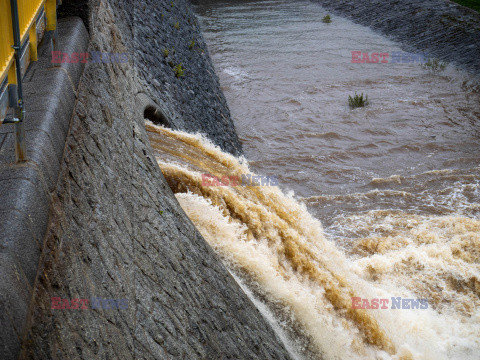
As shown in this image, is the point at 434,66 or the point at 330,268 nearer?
the point at 330,268

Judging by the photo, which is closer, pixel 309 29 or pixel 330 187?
pixel 330 187

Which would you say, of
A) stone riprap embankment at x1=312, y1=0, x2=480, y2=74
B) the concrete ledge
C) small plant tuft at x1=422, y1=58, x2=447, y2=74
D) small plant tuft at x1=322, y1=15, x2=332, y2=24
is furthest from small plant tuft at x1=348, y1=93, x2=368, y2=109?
small plant tuft at x1=322, y1=15, x2=332, y2=24

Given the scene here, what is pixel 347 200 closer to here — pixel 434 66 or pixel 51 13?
pixel 51 13

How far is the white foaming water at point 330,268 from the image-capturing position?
191 inches

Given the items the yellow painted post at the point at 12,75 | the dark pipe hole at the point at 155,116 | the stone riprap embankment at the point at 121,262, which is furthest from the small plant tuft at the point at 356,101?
the yellow painted post at the point at 12,75

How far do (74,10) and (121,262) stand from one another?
293cm

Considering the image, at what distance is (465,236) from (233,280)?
14.1 feet

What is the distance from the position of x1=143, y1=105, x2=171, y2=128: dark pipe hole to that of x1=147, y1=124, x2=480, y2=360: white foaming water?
27cm

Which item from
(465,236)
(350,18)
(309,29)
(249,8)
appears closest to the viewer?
(465,236)

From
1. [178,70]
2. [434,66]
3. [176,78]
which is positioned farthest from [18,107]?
[434,66]

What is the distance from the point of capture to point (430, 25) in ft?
61.3

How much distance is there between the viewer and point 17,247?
6.92 feet

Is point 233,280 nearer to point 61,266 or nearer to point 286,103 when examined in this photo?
point 61,266

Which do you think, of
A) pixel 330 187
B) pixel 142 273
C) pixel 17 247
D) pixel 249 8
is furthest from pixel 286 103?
pixel 249 8
